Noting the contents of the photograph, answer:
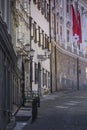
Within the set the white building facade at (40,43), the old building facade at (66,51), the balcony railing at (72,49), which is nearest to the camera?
the white building facade at (40,43)

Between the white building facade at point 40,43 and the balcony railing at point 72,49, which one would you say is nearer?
the white building facade at point 40,43

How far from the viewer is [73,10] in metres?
55.9

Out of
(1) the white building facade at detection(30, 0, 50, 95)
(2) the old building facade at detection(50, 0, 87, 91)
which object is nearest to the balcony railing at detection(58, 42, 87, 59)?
(2) the old building facade at detection(50, 0, 87, 91)

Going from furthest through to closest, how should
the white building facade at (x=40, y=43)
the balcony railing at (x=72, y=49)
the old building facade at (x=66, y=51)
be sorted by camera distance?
the balcony railing at (x=72, y=49), the old building facade at (x=66, y=51), the white building facade at (x=40, y=43)

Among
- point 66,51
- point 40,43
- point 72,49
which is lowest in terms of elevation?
point 40,43

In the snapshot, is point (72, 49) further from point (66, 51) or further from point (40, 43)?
point (40, 43)

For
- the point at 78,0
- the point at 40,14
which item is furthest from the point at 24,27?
the point at 78,0

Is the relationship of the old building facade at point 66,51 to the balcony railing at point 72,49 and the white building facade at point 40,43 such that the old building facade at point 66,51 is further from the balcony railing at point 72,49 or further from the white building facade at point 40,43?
the white building facade at point 40,43

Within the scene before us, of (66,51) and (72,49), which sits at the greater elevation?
(72,49)

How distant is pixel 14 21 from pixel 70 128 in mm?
10514

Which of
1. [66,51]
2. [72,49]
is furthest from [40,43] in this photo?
[72,49]

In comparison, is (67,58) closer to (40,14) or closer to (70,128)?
(40,14)

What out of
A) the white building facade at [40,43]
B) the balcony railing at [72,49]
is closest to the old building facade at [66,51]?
the balcony railing at [72,49]

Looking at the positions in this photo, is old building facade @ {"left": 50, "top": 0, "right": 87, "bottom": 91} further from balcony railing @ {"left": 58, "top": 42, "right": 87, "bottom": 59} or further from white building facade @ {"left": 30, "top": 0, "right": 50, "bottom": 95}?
white building facade @ {"left": 30, "top": 0, "right": 50, "bottom": 95}
